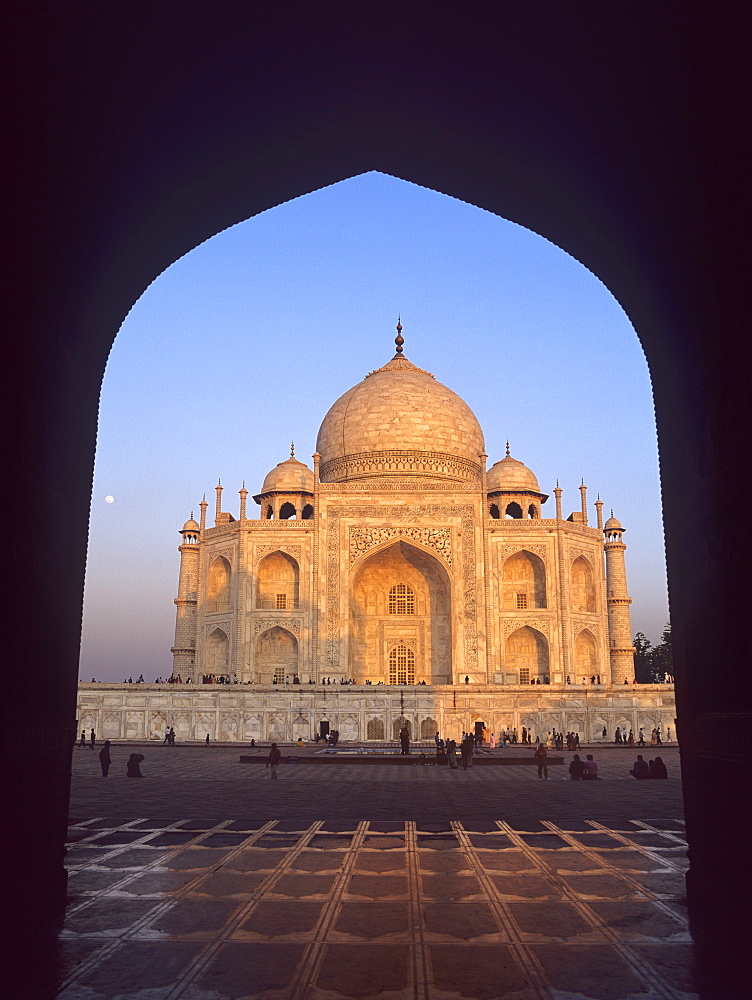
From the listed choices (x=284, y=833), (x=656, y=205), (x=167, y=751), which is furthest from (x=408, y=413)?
(x=656, y=205)

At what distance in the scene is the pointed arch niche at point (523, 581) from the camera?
110 ft

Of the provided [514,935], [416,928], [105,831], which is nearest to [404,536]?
[105,831]

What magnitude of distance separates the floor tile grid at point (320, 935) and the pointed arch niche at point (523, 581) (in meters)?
26.2

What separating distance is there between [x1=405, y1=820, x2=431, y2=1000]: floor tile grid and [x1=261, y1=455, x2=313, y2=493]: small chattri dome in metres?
29.2

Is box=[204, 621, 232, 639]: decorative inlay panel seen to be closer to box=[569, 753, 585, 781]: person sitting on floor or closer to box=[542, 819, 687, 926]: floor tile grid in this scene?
box=[569, 753, 585, 781]: person sitting on floor

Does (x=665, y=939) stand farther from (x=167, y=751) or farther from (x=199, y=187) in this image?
(x=167, y=751)

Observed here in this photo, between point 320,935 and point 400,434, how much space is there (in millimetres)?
32446

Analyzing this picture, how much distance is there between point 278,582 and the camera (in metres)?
33.7

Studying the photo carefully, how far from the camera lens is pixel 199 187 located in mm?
6102

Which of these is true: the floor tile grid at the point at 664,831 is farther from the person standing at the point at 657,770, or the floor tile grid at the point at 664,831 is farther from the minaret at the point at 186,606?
the minaret at the point at 186,606

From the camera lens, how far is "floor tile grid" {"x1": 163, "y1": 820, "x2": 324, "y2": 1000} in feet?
14.3

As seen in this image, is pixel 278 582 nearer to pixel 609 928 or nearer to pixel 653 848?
pixel 653 848

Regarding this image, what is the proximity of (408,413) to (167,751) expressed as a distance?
19.5 meters

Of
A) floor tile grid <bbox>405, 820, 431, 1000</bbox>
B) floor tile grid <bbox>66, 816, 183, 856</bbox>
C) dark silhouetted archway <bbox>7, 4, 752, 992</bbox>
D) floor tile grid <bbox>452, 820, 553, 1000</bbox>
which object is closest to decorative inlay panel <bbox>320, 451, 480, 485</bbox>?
floor tile grid <bbox>66, 816, 183, 856</bbox>
